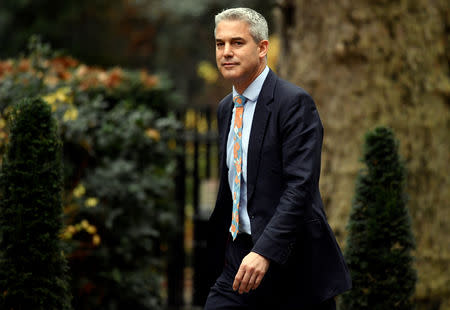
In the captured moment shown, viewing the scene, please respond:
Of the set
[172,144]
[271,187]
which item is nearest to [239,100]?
[271,187]

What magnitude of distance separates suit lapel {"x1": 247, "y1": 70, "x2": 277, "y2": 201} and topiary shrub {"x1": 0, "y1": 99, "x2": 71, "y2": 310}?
1425 mm

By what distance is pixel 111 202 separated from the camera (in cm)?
642

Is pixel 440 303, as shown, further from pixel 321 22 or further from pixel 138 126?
pixel 138 126

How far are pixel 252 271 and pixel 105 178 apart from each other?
349 cm

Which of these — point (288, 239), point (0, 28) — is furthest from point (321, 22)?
point (0, 28)

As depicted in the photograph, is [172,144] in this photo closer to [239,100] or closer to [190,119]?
[190,119]

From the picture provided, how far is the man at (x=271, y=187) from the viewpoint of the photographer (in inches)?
122

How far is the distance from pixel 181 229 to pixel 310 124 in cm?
485

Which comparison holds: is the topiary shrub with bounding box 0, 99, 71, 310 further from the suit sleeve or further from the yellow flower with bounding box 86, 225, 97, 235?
the yellow flower with bounding box 86, 225, 97, 235

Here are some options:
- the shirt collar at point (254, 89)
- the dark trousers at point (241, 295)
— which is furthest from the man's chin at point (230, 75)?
the dark trousers at point (241, 295)

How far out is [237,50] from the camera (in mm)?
3252

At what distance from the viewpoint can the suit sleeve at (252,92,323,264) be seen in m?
3.07

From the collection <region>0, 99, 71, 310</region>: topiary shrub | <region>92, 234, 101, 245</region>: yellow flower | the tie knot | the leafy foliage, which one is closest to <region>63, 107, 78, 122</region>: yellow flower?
the leafy foliage

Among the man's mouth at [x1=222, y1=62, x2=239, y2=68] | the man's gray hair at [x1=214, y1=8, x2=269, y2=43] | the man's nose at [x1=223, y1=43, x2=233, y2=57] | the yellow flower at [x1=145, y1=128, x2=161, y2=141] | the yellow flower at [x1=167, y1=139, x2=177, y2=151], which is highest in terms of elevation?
the man's gray hair at [x1=214, y1=8, x2=269, y2=43]
